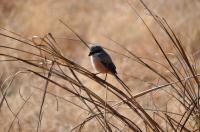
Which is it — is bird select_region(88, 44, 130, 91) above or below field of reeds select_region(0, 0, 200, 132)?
below

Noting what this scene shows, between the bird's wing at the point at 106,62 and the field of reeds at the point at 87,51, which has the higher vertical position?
the field of reeds at the point at 87,51

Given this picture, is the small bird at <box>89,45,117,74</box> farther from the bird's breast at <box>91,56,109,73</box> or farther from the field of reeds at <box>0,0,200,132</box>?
the field of reeds at <box>0,0,200,132</box>

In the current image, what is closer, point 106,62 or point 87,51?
point 106,62

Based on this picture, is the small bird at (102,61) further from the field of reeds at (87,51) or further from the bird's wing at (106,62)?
the field of reeds at (87,51)

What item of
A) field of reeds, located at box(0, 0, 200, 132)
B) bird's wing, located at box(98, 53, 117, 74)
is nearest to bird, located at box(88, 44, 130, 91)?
bird's wing, located at box(98, 53, 117, 74)

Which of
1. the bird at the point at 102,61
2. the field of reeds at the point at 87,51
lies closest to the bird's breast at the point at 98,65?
the bird at the point at 102,61

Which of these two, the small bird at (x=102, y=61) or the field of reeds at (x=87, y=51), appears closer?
the small bird at (x=102, y=61)

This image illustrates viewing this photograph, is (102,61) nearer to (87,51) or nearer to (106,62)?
(106,62)

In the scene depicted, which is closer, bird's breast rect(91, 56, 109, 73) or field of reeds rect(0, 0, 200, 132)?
bird's breast rect(91, 56, 109, 73)

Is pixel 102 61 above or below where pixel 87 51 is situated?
below

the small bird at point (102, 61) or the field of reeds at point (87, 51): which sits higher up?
the field of reeds at point (87, 51)

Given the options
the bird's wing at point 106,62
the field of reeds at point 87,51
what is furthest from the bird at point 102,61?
the field of reeds at point 87,51

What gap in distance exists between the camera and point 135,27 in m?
8.16

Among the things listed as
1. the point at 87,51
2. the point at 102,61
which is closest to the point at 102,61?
the point at 102,61
